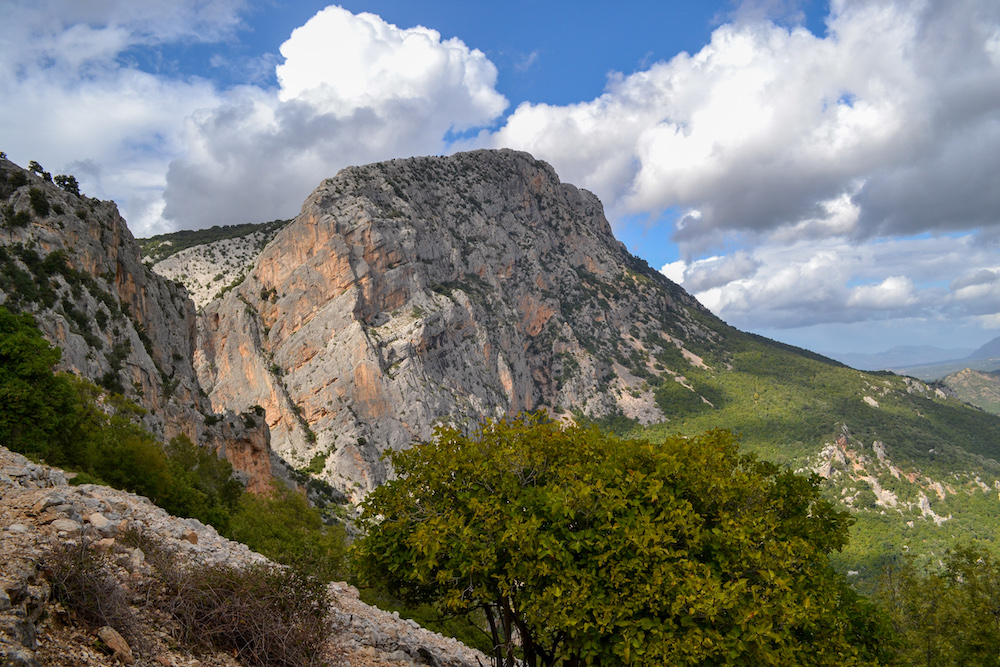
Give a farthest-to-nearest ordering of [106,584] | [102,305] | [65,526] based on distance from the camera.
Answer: [102,305]
[65,526]
[106,584]

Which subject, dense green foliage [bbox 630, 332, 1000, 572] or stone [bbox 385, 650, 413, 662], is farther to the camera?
dense green foliage [bbox 630, 332, 1000, 572]

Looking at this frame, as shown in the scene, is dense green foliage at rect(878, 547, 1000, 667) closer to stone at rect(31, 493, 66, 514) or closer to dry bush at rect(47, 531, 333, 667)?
dry bush at rect(47, 531, 333, 667)

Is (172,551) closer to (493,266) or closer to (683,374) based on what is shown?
(493,266)

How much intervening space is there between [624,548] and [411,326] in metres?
101

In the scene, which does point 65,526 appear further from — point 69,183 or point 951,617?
point 69,183

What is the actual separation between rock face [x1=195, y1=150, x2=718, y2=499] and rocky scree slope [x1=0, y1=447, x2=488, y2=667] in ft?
157

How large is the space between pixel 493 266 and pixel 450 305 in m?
32.2

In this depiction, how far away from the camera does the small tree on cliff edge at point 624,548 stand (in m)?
10.4

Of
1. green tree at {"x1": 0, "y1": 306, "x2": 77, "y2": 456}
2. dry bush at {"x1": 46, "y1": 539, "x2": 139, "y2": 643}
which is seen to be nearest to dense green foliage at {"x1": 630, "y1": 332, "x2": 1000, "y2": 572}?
green tree at {"x1": 0, "y1": 306, "x2": 77, "y2": 456}

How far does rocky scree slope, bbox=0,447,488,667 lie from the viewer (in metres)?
7.64

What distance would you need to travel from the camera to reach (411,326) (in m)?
110

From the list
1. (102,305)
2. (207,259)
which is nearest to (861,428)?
(102,305)

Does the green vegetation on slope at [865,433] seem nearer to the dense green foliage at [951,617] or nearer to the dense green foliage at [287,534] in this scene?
the dense green foliage at [287,534]

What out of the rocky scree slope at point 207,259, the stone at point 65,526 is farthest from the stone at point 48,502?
the rocky scree slope at point 207,259
